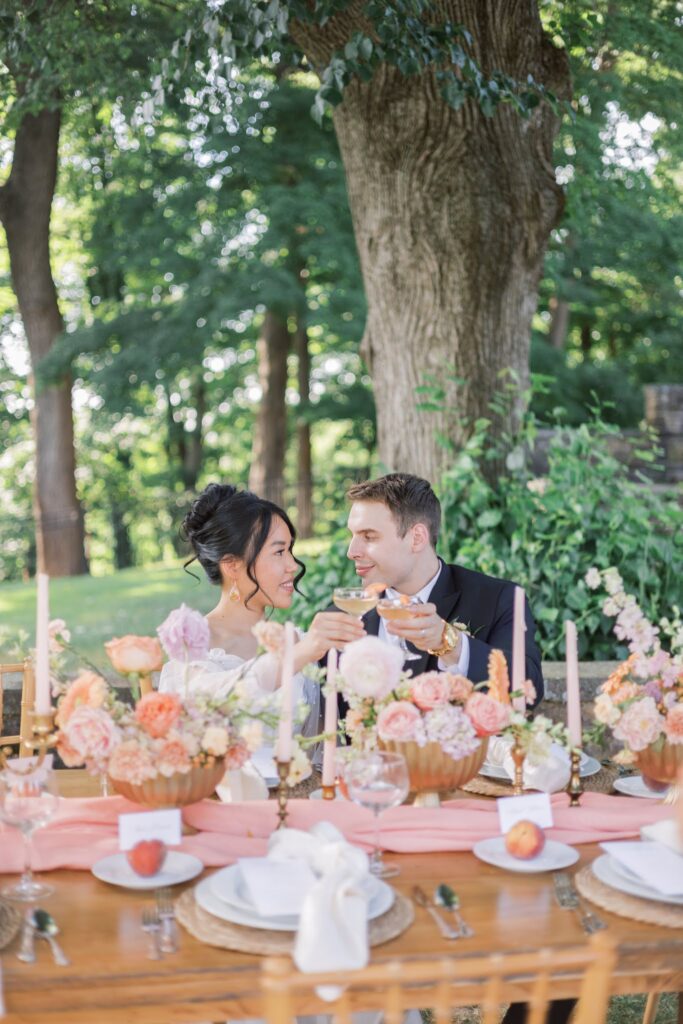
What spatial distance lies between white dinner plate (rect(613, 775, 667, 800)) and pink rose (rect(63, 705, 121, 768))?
4.48 feet

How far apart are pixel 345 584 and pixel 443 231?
2.02 metres

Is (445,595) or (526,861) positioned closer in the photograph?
(526,861)

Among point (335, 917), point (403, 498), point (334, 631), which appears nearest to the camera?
point (335, 917)

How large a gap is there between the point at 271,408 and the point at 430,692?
42.3ft

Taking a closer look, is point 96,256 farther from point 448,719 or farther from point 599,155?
point 448,719

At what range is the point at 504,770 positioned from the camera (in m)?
3.09

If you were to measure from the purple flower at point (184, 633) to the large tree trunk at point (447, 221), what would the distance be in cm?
375

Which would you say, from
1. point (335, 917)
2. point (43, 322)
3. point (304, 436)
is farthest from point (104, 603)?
point (335, 917)

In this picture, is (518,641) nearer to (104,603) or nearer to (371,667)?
(371,667)

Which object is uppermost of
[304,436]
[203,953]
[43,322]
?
[43,322]

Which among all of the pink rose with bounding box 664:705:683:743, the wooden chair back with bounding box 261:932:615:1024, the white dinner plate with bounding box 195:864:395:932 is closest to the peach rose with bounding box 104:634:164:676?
the white dinner plate with bounding box 195:864:395:932

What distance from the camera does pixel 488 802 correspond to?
9.29 feet

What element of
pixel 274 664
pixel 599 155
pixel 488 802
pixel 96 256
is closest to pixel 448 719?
pixel 488 802

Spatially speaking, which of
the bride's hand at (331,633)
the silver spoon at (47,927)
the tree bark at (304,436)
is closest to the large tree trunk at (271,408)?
the tree bark at (304,436)
